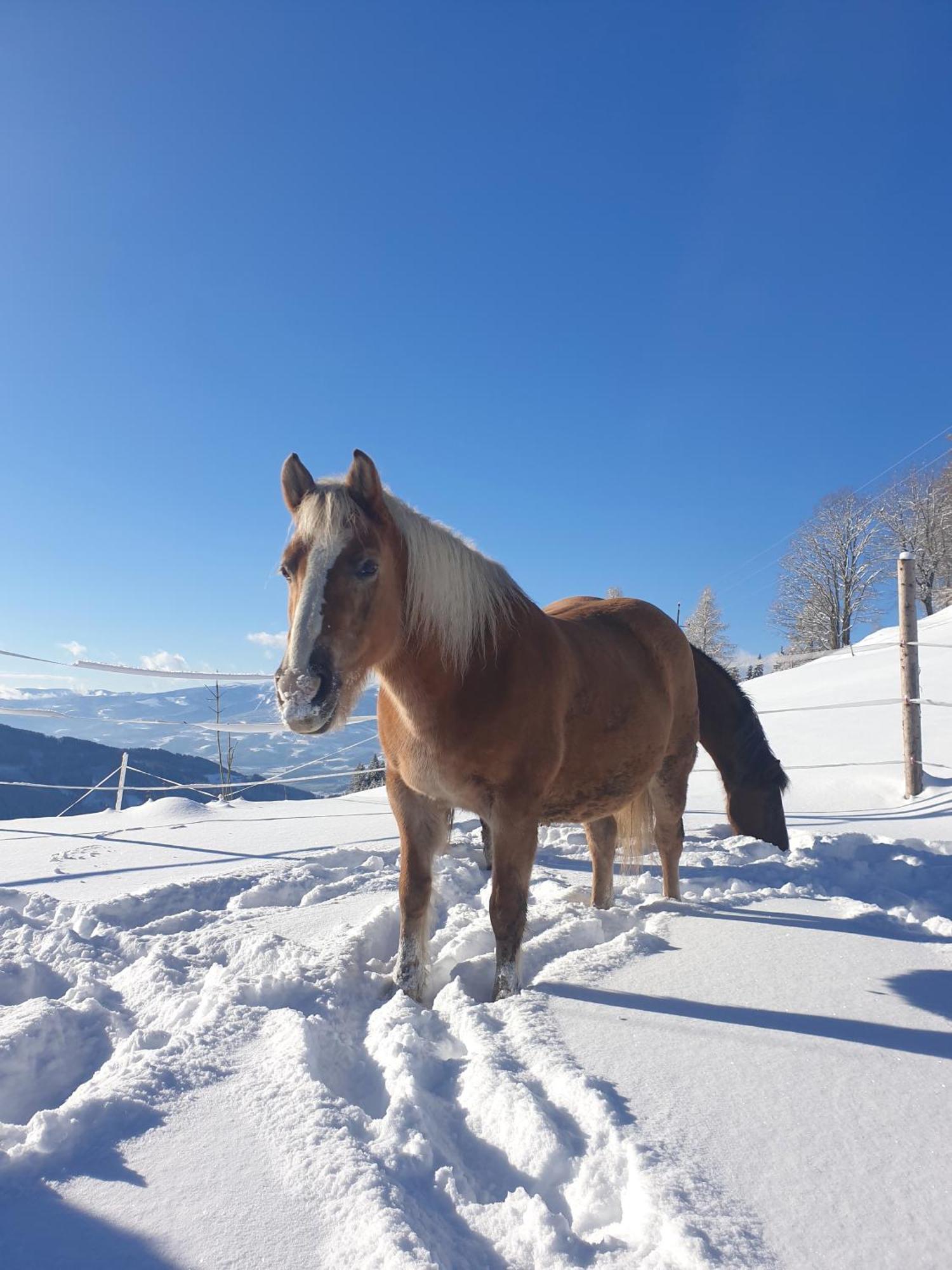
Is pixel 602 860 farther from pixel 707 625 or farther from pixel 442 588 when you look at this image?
pixel 707 625

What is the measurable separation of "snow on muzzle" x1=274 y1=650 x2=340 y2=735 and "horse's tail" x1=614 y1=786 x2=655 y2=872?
2420 mm

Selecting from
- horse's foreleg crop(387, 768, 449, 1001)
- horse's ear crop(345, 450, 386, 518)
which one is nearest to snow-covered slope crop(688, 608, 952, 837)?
horse's foreleg crop(387, 768, 449, 1001)

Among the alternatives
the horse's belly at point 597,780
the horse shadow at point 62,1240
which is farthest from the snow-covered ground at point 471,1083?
the horse's belly at point 597,780

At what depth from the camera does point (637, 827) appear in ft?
13.1

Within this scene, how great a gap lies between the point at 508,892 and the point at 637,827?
169cm

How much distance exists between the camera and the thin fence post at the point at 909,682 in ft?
21.6

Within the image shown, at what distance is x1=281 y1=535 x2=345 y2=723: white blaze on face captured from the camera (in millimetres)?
2027

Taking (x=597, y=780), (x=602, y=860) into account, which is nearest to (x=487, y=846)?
(x=602, y=860)

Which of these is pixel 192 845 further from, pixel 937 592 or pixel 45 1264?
pixel 937 592

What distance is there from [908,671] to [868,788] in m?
1.51

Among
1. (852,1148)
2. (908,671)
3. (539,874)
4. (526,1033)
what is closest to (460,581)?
(526,1033)

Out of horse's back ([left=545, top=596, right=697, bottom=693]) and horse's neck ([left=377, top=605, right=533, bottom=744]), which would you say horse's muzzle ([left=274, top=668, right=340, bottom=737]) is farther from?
horse's back ([left=545, top=596, right=697, bottom=693])

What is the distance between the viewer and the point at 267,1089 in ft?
5.60

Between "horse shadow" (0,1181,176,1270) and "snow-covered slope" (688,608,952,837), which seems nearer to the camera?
"horse shadow" (0,1181,176,1270)
